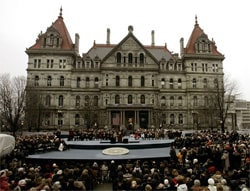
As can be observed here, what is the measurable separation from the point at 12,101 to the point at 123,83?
76.0 feet

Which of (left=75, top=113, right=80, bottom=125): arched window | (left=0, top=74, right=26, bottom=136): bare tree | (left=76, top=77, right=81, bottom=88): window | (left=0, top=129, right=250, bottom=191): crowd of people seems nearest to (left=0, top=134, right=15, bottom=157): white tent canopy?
(left=0, top=129, right=250, bottom=191): crowd of people

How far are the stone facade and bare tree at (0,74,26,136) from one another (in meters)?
4.10

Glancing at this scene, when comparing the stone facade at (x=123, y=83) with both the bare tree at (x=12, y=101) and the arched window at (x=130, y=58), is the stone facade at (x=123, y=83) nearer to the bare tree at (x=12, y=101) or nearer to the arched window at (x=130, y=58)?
the arched window at (x=130, y=58)

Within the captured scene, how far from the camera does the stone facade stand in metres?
50.6

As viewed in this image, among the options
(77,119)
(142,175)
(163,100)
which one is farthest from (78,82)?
(142,175)

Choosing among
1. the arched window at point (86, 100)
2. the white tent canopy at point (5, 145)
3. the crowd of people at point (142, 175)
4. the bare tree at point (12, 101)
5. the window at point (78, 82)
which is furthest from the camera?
the window at point (78, 82)

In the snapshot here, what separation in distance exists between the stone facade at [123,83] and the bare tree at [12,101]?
410cm

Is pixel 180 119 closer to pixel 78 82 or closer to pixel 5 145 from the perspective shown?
pixel 78 82

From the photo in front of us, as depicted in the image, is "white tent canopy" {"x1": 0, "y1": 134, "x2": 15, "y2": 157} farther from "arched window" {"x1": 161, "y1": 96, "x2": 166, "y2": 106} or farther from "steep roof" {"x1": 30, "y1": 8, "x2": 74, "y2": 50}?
"arched window" {"x1": 161, "y1": 96, "x2": 166, "y2": 106}

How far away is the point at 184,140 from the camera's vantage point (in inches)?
919

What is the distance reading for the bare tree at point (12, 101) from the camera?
128 feet

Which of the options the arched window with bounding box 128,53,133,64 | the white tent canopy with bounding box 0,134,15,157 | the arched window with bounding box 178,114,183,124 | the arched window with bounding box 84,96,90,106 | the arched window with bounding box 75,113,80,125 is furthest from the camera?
the arched window with bounding box 178,114,183,124

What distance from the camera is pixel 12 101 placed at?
43.0 m

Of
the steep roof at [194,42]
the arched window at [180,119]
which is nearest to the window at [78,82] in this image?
the arched window at [180,119]
